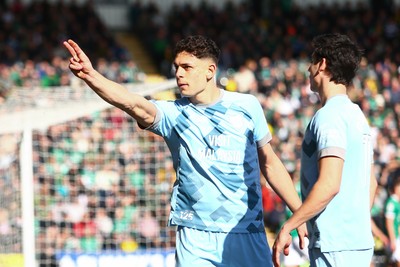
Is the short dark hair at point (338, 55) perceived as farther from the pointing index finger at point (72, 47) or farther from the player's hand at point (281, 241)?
the pointing index finger at point (72, 47)

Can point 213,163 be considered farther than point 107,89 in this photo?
Yes

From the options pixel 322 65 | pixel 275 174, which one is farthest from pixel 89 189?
pixel 322 65

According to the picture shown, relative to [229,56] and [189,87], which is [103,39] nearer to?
[229,56]

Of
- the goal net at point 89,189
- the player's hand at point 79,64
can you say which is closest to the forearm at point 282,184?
the player's hand at point 79,64

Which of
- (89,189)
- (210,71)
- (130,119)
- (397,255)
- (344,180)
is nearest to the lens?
(344,180)

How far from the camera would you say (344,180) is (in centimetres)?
480

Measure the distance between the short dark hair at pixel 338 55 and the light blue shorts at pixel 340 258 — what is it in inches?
35.4

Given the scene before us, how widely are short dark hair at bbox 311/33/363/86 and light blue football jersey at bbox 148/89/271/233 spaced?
68 cm

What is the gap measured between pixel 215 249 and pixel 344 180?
0.87m

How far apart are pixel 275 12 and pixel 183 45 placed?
66.4 ft

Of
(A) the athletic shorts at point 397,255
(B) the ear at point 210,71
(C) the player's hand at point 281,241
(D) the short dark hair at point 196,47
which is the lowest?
(A) the athletic shorts at point 397,255

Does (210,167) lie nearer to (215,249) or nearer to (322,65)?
(215,249)

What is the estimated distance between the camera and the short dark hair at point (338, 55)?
4.82 m

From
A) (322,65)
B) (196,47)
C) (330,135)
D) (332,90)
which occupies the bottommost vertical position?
(330,135)
